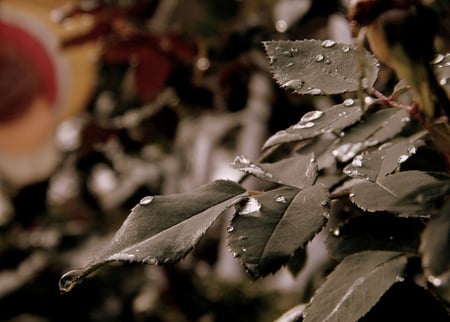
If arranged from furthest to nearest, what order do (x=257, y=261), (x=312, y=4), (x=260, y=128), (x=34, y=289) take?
(x=34, y=289), (x=260, y=128), (x=312, y=4), (x=257, y=261)

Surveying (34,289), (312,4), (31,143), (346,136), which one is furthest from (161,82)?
(31,143)

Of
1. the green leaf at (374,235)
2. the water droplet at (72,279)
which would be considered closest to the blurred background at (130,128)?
the green leaf at (374,235)

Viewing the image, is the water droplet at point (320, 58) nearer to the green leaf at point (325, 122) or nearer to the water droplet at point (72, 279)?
the green leaf at point (325, 122)

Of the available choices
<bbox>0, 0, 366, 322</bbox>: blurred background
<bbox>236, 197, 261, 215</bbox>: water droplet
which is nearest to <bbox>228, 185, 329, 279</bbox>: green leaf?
<bbox>236, 197, 261, 215</bbox>: water droplet

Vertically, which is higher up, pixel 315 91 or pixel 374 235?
pixel 315 91

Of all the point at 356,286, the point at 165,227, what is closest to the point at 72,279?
the point at 165,227

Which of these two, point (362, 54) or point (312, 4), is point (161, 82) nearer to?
point (312, 4)

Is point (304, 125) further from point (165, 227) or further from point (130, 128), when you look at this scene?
→ point (130, 128)
